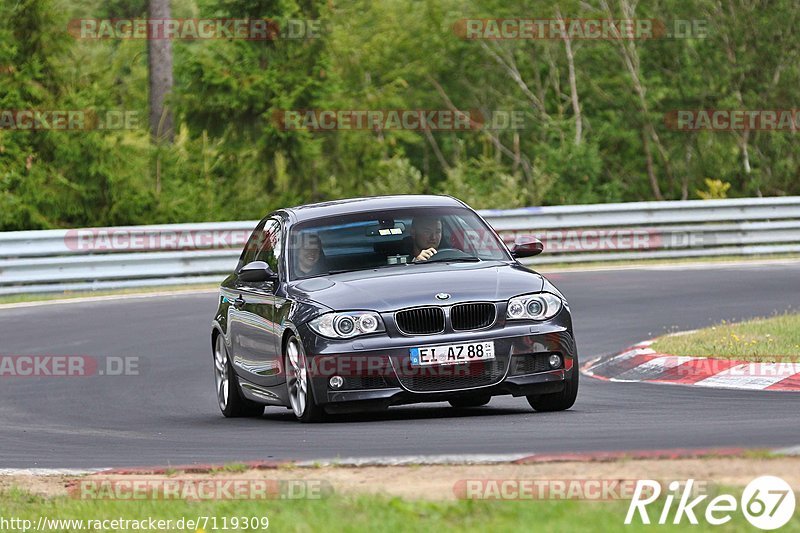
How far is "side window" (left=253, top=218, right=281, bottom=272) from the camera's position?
12.0m

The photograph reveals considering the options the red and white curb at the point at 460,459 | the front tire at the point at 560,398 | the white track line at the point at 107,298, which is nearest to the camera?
the red and white curb at the point at 460,459

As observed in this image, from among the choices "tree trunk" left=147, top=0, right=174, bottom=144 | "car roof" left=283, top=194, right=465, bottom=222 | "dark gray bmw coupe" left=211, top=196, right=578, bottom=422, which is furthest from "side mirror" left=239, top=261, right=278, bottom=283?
"tree trunk" left=147, top=0, right=174, bottom=144

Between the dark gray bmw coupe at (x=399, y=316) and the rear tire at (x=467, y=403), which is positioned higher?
the dark gray bmw coupe at (x=399, y=316)

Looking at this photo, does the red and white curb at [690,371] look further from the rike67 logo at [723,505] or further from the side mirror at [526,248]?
the rike67 logo at [723,505]

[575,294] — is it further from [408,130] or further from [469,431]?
[408,130]

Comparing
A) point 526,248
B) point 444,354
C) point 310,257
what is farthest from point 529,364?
point 310,257

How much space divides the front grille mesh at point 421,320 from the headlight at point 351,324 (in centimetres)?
15

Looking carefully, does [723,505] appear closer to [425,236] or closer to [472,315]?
→ [472,315]

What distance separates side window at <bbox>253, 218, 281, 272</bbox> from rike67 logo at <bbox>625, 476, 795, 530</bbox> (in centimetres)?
573

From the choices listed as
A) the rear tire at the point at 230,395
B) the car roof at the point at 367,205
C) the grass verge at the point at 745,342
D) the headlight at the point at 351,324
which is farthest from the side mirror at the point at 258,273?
the grass verge at the point at 745,342

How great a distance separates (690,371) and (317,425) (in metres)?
3.70

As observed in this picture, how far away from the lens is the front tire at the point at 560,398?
1080 centimetres

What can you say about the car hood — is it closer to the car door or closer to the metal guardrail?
the car door

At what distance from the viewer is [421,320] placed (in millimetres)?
10414
